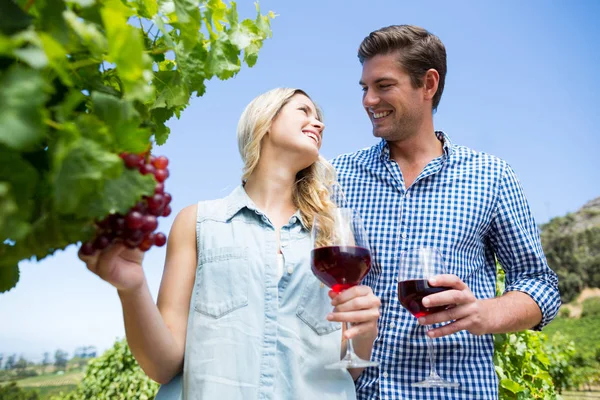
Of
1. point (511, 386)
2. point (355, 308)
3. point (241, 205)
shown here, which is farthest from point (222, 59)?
point (511, 386)

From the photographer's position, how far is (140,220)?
3.32ft

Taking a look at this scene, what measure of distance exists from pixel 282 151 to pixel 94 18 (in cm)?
191

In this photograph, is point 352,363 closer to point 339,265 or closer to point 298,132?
point 339,265

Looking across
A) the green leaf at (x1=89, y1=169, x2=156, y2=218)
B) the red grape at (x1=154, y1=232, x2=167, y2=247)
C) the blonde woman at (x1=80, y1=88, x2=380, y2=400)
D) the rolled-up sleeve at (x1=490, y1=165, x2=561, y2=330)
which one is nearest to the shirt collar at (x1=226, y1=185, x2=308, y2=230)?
the blonde woman at (x1=80, y1=88, x2=380, y2=400)

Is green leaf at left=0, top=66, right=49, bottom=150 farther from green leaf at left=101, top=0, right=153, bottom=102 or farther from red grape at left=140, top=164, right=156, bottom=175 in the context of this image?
red grape at left=140, top=164, right=156, bottom=175

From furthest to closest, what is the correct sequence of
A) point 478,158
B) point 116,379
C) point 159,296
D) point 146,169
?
point 116,379 → point 478,158 → point 159,296 → point 146,169

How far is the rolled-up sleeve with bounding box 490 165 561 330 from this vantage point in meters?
2.91

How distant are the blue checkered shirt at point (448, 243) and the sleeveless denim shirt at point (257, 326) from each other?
0.44m

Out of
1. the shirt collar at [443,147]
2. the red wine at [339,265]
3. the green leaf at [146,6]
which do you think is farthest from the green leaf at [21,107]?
the shirt collar at [443,147]

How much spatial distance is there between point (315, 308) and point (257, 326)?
260mm

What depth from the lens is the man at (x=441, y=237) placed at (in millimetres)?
2701

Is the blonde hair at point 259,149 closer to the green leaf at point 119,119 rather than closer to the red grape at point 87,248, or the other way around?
the red grape at point 87,248

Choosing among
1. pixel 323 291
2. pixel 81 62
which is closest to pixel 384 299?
pixel 323 291

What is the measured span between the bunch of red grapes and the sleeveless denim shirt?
1273mm
